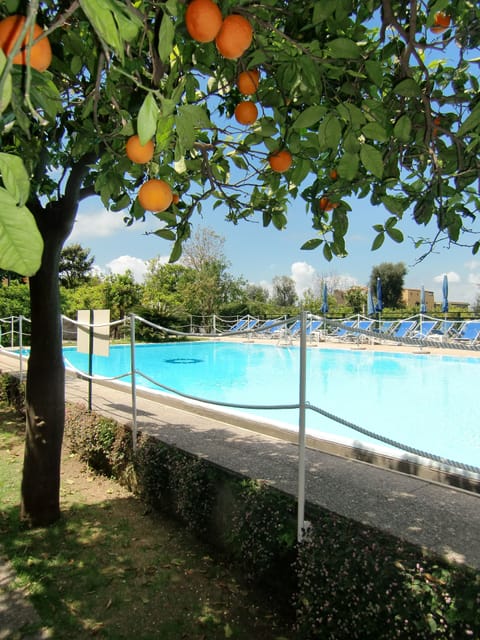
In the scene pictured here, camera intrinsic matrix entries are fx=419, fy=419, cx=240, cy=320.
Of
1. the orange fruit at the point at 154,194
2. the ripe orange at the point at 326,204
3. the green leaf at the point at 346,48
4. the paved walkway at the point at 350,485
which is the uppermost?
the green leaf at the point at 346,48

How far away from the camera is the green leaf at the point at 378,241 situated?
6.62 ft

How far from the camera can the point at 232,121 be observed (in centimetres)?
294

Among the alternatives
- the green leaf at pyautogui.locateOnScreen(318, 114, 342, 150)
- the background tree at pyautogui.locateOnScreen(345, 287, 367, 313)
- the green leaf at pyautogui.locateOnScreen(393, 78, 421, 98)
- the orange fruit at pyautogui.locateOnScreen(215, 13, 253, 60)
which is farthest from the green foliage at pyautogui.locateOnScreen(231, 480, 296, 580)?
the background tree at pyautogui.locateOnScreen(345, 287, 367, 313)

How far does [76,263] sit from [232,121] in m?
35.6

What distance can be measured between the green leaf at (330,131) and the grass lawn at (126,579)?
241 cm

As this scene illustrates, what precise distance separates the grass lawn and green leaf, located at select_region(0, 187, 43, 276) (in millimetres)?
2419

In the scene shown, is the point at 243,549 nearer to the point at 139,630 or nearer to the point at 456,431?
the point at 139,630

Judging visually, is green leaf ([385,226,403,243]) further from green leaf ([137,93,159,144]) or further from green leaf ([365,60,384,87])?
green leaf ([137,93,159,144])

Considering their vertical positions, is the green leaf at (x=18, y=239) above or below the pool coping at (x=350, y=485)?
above

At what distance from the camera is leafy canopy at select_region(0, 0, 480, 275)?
848 millimetres

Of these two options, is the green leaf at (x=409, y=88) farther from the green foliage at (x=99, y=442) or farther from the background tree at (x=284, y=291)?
the background tree at (x=284, y=291)

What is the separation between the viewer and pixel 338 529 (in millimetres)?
2170

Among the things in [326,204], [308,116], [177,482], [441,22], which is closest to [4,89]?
[308,116]

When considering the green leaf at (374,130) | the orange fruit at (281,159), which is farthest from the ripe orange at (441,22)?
the green leaf at (374,130)
